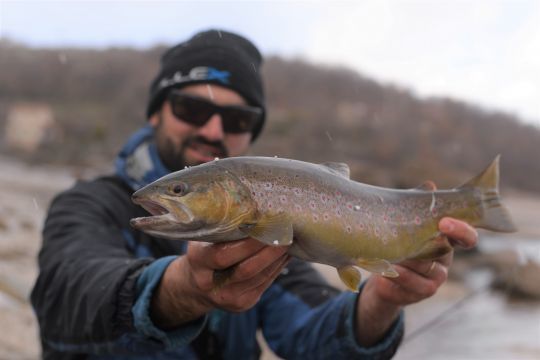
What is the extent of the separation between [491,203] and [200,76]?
218cm

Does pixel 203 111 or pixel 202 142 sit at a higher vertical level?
pixel 203 111

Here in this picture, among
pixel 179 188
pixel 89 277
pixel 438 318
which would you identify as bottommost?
pixel 438 318

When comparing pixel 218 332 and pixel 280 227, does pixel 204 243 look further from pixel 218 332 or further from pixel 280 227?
pixel 218 332

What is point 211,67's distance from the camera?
3.94 m

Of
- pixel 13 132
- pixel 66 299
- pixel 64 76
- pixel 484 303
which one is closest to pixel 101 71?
pixel 64 76

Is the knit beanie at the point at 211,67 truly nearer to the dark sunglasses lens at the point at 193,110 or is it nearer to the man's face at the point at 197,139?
the man's face at the point at 197,139

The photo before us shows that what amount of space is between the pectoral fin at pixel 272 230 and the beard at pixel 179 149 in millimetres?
1765

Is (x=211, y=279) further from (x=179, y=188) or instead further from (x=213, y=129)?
(x=213, y=129)

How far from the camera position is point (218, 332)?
3.22m

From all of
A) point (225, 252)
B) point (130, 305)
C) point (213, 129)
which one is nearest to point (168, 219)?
point (225, 252)

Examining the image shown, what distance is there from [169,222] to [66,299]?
1.13m

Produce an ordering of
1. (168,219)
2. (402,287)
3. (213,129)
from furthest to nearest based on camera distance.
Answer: (213,129)
(402,287)
(168,219)

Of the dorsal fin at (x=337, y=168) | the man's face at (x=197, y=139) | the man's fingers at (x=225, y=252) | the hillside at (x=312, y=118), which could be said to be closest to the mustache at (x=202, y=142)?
the man's face at (x=197, y=139)

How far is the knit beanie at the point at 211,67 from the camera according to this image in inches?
153
